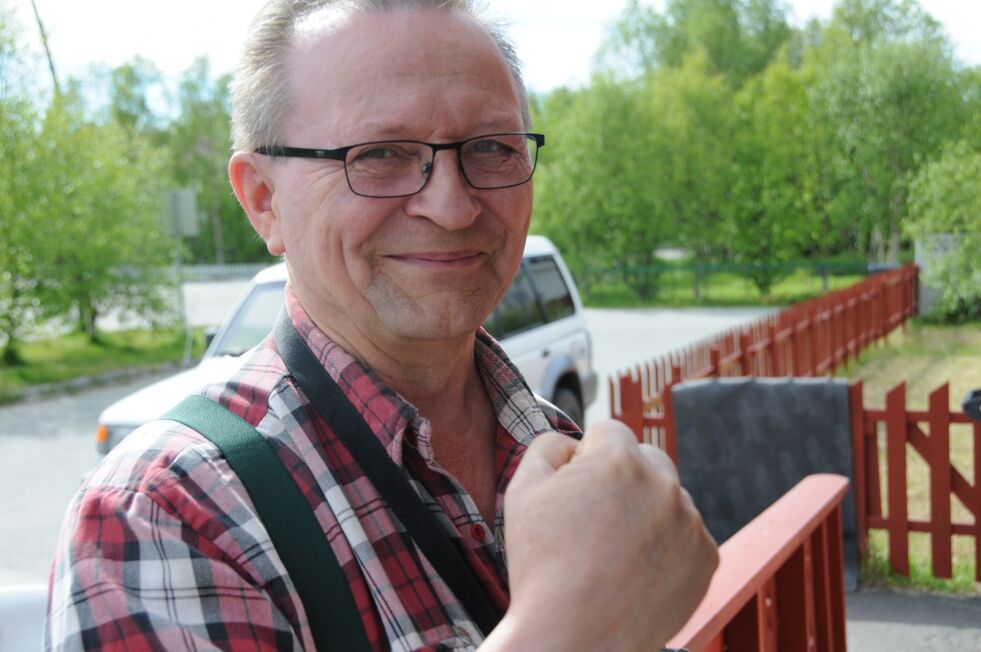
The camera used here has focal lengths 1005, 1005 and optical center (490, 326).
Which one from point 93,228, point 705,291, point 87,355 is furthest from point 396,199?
point 705,291

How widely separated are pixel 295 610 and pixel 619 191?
27.7m

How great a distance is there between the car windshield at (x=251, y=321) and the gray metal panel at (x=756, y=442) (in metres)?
2.79

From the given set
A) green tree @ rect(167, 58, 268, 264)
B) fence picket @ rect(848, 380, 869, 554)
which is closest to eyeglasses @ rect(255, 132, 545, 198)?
fence picket @ rect(848, 380, 869, 554)

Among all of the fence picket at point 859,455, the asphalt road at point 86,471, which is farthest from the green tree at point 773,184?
the fence picket at point 859,455

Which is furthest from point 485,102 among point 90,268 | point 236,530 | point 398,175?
point 90,268

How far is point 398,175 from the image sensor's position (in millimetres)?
1217

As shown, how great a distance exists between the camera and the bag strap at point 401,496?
1138 millimetres

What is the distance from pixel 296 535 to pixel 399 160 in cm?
46

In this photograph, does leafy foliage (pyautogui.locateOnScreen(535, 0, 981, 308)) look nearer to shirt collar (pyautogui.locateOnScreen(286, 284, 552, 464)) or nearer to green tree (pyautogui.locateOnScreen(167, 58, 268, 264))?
shirt collar (pyautogui.locateOnScreen(286, 284, 552, 464))

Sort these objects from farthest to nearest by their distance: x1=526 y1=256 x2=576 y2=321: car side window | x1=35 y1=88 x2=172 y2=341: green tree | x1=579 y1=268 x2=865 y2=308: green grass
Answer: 1. x1=579 y1=268 x2=865 y2=308: green grass
2. x1=35 y1=88 x2=172 y2=341: green tree
3. x1=526 y1=256 x2=576 y2=321: car side window

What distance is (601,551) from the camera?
2.83ft

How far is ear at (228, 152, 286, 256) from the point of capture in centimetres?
131

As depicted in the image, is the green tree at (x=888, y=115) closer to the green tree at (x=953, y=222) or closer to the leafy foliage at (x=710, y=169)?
the green tree at (x=953, y=222)

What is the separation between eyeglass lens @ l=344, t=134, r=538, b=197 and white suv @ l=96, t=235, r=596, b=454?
458 cm
